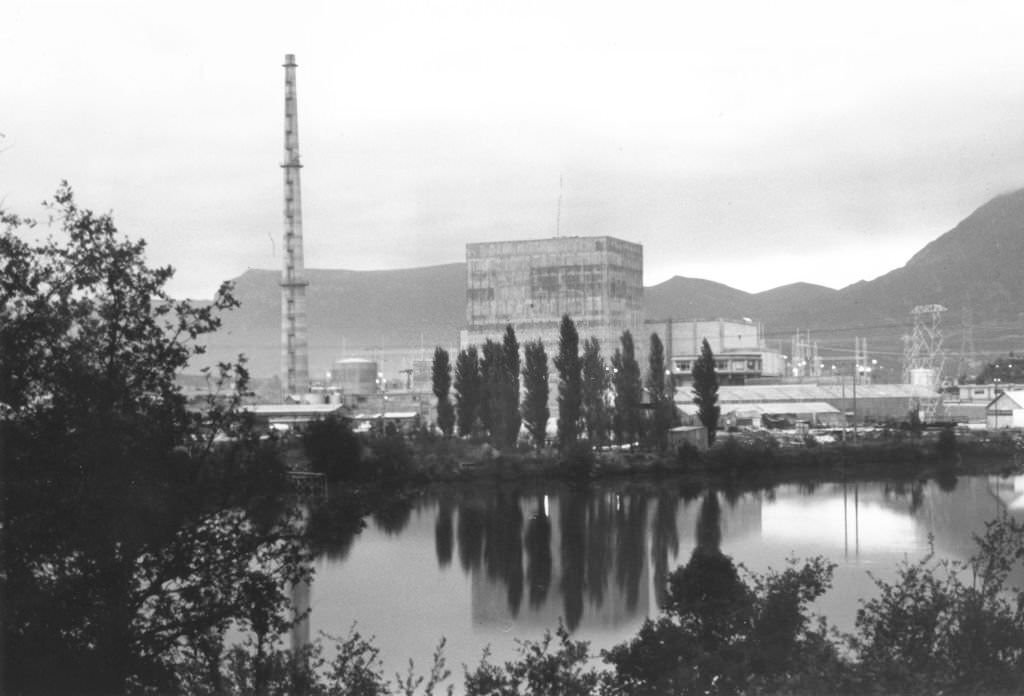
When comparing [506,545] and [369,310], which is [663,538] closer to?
[506,545]

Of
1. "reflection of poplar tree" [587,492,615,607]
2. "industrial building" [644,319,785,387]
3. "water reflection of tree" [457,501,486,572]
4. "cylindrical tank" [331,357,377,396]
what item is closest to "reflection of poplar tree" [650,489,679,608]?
"reflection of poplar tree" [587,492,615,607]

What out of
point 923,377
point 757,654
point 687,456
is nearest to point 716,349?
point 923,377

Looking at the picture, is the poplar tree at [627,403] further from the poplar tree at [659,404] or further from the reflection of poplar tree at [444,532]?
the reflection of poplar tree at [444,532]

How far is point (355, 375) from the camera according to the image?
31281 mm

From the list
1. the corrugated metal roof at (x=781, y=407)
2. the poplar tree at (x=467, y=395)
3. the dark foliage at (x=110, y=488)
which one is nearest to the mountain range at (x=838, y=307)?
the corrugated metal roof at (x=781, y=407)

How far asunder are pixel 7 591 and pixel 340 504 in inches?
32.3

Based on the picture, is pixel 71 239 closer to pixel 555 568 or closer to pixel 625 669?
pixel 625 669

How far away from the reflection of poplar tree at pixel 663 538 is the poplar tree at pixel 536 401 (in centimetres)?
342

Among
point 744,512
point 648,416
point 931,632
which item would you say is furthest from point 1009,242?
point 931,632

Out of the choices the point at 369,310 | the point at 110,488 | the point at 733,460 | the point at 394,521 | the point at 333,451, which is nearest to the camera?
the point at 110,488

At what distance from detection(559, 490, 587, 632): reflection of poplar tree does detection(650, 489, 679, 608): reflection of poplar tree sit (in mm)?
480

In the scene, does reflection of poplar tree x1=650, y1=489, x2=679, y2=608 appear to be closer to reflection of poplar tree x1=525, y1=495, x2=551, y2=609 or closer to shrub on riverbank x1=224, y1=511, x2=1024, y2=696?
reflection of poplar tree x1=525, y1=495, x2=551, y2=609

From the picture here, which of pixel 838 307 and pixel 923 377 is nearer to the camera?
pixel 923 377

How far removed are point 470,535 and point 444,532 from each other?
0.31 meters
